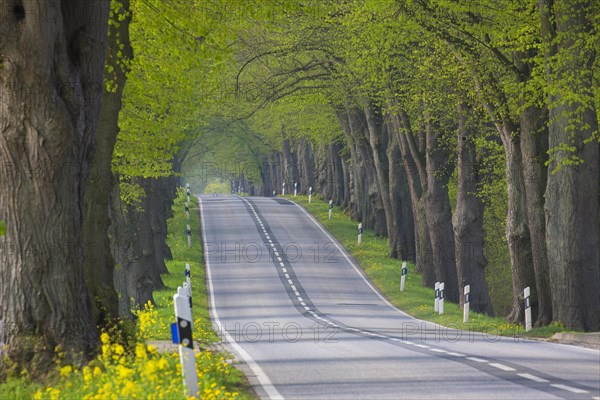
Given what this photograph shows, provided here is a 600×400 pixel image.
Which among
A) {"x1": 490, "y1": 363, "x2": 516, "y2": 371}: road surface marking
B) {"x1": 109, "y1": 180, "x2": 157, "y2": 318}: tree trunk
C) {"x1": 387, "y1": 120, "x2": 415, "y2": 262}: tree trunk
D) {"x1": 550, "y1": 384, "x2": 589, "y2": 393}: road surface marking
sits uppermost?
{"x1": 387, "y1": 120, "x2": 415, "y2": 262}: tree trunk

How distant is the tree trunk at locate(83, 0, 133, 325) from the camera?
15000 mm

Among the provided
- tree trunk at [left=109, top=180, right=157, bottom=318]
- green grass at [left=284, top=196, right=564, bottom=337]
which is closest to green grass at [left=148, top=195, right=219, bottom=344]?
tree trunk at [left=109, top=180, right=157, bottom=318]

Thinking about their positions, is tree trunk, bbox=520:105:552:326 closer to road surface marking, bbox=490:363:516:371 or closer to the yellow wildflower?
road surface marking, bbox=490:363:516:371

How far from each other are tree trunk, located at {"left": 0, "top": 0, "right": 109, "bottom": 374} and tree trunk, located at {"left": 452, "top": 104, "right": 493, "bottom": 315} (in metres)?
21.6

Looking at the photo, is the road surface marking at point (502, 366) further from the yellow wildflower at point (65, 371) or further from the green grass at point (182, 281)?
the green grass at point (182, 281)

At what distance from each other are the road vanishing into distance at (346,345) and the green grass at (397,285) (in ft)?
2.03

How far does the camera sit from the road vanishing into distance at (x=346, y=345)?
12134mm

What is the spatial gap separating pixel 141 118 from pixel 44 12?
39.2 ft

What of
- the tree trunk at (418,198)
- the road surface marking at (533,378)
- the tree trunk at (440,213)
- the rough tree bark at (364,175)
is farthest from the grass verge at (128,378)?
the rough tree bark at (364,175)

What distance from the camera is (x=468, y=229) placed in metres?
33.4

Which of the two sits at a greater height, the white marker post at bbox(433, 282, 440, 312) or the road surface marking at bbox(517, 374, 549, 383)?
the white marker post at bbox(433, 282, 440, 312)

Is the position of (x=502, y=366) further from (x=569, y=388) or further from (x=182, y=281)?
(x=182, y=281)

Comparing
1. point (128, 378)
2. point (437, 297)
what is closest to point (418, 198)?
point (437, 297)

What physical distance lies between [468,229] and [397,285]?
684 centimetres
